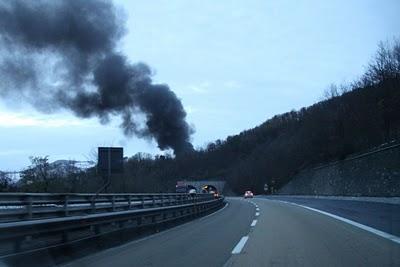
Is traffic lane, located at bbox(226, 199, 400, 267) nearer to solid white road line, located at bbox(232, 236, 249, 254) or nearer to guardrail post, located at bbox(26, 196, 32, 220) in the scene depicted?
solid white road line, located at bbox(232, 236, 249, 254)

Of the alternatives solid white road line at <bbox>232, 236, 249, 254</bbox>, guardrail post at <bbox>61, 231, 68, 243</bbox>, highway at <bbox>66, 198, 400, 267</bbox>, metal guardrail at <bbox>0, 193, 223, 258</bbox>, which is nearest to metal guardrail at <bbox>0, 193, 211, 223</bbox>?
metal guardrail at <bbox>0, 193, 223, 258</bbox>

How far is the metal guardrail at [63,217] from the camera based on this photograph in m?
10.8

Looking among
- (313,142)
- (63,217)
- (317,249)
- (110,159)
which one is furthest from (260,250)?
(313,142)

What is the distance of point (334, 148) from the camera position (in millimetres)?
80250

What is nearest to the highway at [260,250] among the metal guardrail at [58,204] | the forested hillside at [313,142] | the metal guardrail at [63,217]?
the metal guardrail at [63,217]

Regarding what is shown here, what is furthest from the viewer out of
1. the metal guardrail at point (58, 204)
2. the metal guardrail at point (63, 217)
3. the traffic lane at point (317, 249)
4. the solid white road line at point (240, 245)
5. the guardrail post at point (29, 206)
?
the guardrail post at point (29, 206)

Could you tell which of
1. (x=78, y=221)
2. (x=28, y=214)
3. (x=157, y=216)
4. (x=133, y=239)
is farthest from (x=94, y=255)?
(x=157, y=216)

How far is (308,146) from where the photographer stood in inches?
4156

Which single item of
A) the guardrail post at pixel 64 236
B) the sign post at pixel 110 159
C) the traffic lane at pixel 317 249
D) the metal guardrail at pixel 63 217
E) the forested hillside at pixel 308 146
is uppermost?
the forested hillside at pixel 308 146

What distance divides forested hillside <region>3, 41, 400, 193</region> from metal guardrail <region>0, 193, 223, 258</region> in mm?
12515

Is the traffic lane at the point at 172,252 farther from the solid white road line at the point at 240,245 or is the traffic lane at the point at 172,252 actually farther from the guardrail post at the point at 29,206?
the guardrail post at the point at 29,206

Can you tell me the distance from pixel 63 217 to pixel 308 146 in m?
95.1

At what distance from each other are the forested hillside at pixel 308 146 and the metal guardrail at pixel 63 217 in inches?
493

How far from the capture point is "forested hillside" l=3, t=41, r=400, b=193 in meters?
50.1
